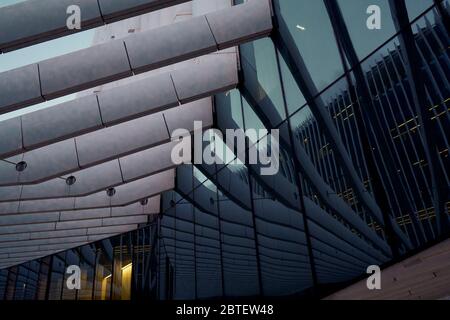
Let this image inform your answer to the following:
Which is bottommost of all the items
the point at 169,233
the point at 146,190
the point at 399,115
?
the point at 399,115

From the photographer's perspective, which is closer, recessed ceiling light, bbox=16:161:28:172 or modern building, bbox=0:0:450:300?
modern building, bbox=0:0:450:300

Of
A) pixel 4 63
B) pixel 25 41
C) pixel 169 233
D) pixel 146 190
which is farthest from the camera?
pixel 169 233

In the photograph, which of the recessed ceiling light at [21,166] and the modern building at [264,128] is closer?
the modern building at [264,128]

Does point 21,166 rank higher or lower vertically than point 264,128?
lower

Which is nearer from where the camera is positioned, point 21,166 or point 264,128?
point 264,128

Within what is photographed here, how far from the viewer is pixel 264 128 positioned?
1131cm

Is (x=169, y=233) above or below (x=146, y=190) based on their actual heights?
below

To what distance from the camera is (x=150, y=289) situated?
19781 millimetres

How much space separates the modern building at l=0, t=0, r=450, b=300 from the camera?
633cm

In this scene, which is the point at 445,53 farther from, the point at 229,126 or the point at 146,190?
the point at 146,190

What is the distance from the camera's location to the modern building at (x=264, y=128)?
6.33 meters
